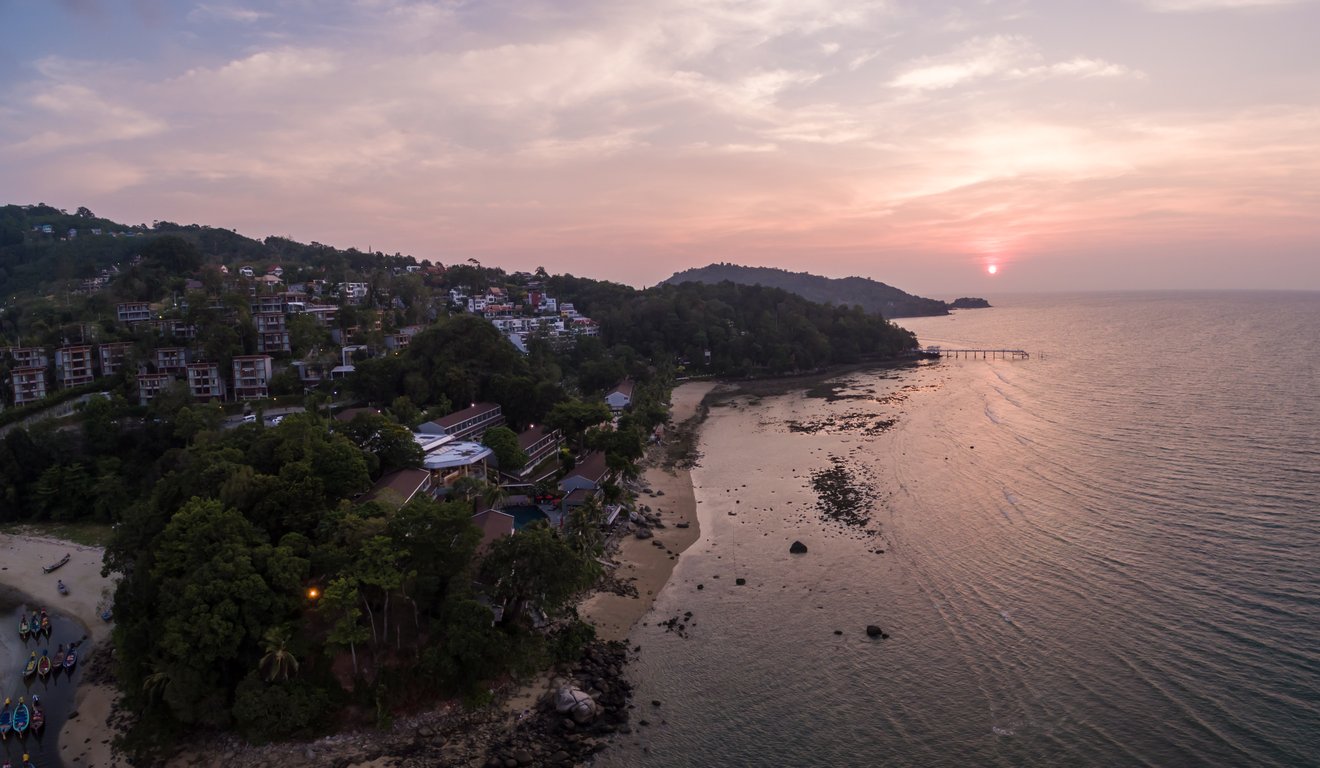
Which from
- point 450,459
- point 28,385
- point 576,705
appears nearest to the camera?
point 576,705

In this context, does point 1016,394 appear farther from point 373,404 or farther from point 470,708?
point 470,708

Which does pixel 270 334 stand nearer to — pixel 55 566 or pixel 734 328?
pixel 55 566

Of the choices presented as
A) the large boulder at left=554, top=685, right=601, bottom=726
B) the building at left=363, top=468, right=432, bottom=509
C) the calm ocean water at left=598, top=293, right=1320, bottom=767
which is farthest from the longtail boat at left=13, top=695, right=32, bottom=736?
the calm ocean water at left=598, top=293, right=1320, bottom=767

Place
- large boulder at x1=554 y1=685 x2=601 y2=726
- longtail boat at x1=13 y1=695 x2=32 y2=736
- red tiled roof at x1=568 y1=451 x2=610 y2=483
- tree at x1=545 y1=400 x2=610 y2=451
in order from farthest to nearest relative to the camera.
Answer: tree at x1=545 y1=400 x2=610 y2=451 → red tiled roof at x1=568 y1=451 x2=610 y2=483 → longtail boat at x1=13 y1=695 x2=32 y2=736 → large boulder at x1=554 y1=685 x2=601 y2=726

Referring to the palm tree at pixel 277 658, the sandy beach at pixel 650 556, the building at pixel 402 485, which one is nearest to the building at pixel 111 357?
the building at pixel 402 485

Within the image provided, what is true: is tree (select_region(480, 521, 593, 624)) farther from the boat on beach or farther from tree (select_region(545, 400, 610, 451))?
the boat on beach

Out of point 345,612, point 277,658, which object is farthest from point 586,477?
point 277,658

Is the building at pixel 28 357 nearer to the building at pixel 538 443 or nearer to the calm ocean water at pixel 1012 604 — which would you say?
the building at pixel 538 443

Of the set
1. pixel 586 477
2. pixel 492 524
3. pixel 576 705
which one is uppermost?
pixel 492 524
